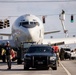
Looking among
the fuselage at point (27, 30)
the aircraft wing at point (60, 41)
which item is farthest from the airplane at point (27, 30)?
the aircraft wing at point (60, 41)

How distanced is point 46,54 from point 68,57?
105 feet

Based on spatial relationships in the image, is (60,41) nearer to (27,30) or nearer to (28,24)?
(28,24)

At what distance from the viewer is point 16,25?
4425 cm

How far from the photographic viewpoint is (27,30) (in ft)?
137

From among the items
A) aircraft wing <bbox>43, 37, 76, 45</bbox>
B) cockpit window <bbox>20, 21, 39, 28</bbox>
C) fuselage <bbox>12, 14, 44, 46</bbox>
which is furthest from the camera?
aircraft wing <bbox>43, 37, 76, 45</bbox>

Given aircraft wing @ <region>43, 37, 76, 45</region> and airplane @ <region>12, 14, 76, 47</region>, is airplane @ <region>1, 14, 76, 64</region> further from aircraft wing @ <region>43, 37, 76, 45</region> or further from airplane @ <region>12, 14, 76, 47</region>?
aircraft wing @ <region>43, 37, 76, 45</region>

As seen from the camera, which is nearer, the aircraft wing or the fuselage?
the fuselage

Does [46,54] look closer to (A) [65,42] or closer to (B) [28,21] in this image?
(B) [28,21]

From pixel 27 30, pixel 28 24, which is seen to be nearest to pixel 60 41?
pixel 28 24

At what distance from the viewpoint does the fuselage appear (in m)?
42.1

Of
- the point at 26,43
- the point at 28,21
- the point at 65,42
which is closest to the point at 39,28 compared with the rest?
the point at 28,21

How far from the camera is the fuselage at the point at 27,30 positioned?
138ft

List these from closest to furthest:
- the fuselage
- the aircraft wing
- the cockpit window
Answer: the fuselage, the cockpit window, the aircraft wing

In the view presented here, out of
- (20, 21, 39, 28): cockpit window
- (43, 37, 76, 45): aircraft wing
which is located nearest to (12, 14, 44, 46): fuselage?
(20, 21, 39, 28): cockpit window
